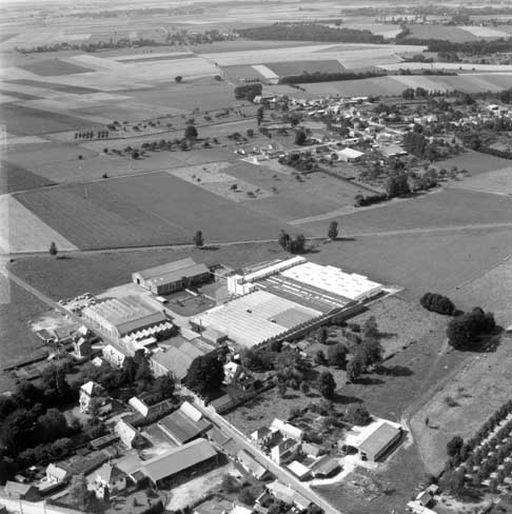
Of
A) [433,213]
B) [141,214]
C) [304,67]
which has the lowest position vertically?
[141,214]

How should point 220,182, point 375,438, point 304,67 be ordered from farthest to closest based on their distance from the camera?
1. point 304,67
2. point 220,182
3. point 375,438

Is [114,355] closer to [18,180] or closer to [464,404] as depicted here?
[464,404]

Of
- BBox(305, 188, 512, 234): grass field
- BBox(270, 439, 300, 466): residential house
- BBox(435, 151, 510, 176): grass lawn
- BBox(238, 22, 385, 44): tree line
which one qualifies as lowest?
BBox(270, 439, 300, 466): residential house

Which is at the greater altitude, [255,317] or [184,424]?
[255,317]

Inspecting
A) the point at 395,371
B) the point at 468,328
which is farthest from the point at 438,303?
the point at 395,371

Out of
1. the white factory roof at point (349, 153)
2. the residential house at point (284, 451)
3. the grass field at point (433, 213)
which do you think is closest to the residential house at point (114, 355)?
the residential house at point (284, 451)

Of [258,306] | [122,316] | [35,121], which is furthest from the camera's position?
[35,121]

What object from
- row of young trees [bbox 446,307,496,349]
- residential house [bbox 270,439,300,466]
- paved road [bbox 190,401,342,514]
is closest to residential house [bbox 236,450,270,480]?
paved road [bbox 190,401,342,514]

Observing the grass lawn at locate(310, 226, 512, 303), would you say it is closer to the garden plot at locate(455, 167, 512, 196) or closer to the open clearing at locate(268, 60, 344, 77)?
the garden plot at locate(455, 167, 512, 196)

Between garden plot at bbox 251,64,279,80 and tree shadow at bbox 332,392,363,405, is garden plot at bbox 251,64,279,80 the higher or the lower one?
the higher one
